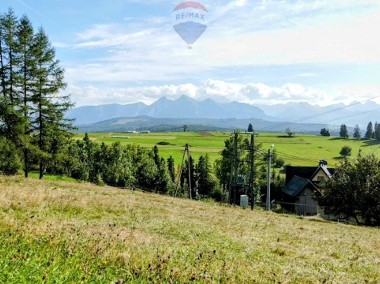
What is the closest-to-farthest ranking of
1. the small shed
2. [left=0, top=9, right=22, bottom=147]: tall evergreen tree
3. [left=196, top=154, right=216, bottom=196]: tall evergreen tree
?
[left=0, top=9, right=22, bottom=147]: tall evergreen tree → the small shed → [left=196, top=154, right=216, bottom=196]: tall evergreen tree

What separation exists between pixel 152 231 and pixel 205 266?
4.69 meters

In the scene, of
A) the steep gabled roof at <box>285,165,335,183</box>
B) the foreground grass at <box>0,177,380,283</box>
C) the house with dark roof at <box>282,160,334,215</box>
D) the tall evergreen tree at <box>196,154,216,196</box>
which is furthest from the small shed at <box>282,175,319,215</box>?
the foreground grass at <box>0,177,380,283</box>

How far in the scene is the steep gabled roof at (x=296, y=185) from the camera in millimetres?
84613

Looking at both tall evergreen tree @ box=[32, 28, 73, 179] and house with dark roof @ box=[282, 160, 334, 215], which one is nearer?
tall evergreen tree @ box=[32, 28, 73, 179]

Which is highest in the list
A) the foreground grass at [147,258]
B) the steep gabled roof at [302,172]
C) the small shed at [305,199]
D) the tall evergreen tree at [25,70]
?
the tall evergreen tree at [25,70]

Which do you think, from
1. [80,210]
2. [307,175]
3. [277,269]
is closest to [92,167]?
[307,175]

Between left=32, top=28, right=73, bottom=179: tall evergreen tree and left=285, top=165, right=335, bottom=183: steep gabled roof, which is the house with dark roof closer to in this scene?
left=285, top=165, right=335, bottom=183: steep gabled roof

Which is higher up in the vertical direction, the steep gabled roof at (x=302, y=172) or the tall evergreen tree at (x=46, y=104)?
the tall evergreen tree at (x=46, y=104)

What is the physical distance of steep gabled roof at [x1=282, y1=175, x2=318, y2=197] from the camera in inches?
3331

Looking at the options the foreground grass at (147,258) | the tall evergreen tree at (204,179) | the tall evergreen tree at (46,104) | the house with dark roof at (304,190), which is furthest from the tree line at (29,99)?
the tall evergreen tree at (204,179)

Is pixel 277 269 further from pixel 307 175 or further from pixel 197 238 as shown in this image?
pixel 307 175

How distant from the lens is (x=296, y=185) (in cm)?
9031

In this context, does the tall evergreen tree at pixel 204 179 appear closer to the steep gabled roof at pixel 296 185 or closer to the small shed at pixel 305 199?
the steep gabled roof at pixel 296 185

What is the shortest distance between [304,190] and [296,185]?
5.71m
